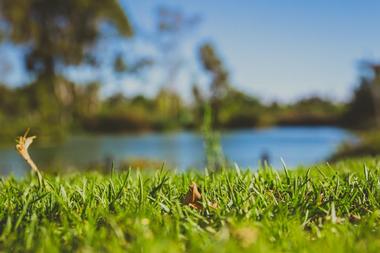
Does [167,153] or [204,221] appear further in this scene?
[167,153]

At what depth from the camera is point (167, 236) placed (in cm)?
86

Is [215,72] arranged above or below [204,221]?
above

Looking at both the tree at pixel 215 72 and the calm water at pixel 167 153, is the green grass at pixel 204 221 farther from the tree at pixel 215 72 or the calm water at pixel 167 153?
the tree at pixel 215 72

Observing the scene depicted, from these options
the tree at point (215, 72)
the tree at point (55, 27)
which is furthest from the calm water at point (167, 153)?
the tree at point (215, 72)

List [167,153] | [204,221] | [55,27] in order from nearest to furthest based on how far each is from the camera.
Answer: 1. [204,221]
2. [167,153]
3. [55,27]

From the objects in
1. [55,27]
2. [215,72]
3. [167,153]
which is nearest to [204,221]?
[167,153]

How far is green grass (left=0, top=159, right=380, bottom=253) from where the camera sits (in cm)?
80

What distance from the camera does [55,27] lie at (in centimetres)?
2628

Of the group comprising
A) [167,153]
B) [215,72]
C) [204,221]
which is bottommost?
[167,153]

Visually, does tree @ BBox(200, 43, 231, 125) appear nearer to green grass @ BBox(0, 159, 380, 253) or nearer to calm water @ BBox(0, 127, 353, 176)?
calm water @ BBox(0, 127, 353, 176)

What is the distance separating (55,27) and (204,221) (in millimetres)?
27148

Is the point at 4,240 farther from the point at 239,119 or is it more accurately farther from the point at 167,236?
the point at 239,119

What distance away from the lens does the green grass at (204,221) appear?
804mm

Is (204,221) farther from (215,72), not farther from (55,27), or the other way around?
(215,72)
